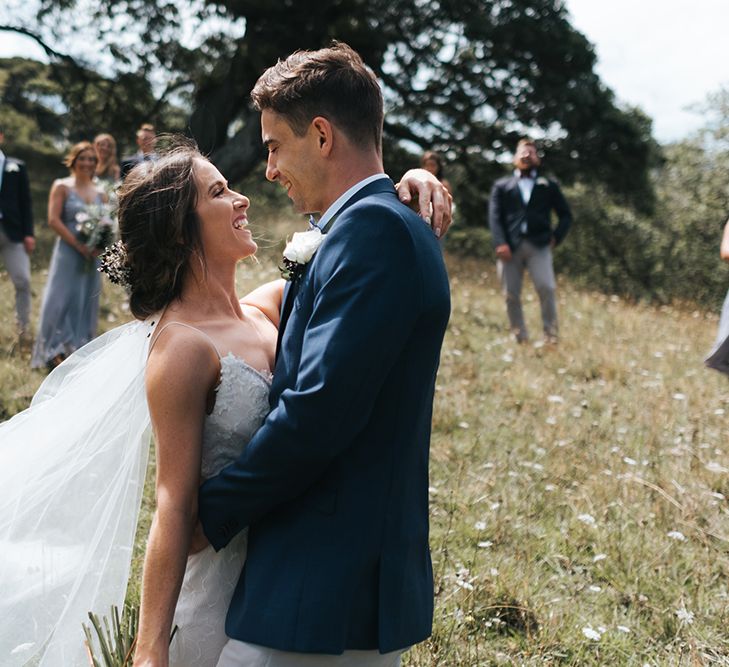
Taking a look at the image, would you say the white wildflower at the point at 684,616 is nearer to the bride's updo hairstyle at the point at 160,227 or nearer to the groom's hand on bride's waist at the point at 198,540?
the groom's hand on bride's waist at the point at 198,540

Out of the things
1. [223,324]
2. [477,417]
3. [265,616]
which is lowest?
[477,417]

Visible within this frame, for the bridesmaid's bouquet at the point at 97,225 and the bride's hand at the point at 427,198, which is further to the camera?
the bridesmaid's bouquet at the point at 97,225

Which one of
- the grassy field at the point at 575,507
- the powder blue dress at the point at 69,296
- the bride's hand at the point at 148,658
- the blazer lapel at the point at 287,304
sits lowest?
the powder blue dress at the point at 69,296

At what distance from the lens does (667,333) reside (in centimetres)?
1121

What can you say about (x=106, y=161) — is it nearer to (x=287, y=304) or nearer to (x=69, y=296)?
(x=69, y=296)

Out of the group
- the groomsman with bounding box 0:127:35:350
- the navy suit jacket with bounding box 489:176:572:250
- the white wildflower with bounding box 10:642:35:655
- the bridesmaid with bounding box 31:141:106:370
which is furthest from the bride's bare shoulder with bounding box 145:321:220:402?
the navy suit jacket with bounding box 489:176:572:250

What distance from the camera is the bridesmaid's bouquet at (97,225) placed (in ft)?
27.4

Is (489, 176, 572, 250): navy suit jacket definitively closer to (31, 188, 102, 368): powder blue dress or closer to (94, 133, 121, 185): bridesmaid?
(94, 133, 121, 185): bridesmaid

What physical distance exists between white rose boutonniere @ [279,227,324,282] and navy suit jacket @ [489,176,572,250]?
27.5 ft

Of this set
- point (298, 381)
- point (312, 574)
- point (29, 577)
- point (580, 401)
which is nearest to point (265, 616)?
point (312, 574)

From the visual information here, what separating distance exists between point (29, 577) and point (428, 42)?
18.0 meters

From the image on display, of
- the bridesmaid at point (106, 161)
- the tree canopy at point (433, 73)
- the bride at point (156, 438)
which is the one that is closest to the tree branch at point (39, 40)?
the tree canopy at point (433, 73)

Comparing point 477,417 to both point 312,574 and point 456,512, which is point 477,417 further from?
point 312,574

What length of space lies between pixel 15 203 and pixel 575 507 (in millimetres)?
6411
